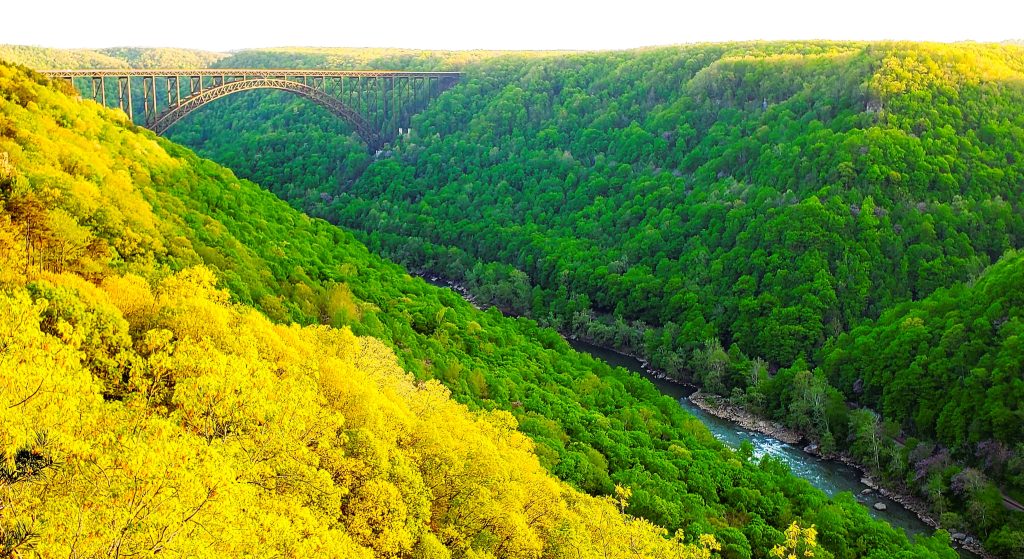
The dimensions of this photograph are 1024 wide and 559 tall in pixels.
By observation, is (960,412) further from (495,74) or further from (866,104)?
(495,74)

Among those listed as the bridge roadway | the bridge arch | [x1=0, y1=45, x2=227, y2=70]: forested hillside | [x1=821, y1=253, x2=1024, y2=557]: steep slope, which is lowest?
[x1=821, y1=253, x2=1024, y2=557]: steep slope

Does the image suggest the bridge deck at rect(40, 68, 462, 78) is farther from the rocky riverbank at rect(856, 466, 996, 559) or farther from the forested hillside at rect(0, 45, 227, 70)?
the rocky riverbank at rect(856, 466, 996, 559)

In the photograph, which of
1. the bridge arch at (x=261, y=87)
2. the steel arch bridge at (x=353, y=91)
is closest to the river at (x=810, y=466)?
the bridge arch at (x=261, y=87)

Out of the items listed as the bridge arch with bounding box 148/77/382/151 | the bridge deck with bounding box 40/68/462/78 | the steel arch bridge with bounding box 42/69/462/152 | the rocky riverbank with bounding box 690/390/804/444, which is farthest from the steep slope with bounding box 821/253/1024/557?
the steel arch bridge with bounding box 42/69/462/152

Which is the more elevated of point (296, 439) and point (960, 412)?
point (296, 439)

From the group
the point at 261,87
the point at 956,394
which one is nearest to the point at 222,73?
the point at 261,87

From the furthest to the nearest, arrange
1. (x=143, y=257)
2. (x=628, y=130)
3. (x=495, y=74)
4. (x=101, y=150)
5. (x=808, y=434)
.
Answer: (x=495, y=74) < (x=628, y=130) < (x=808, y=434) < (x=101, y=150) < (x=143, y=257)

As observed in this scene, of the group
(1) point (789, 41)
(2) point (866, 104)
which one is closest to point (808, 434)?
(2) point (866, 104)
